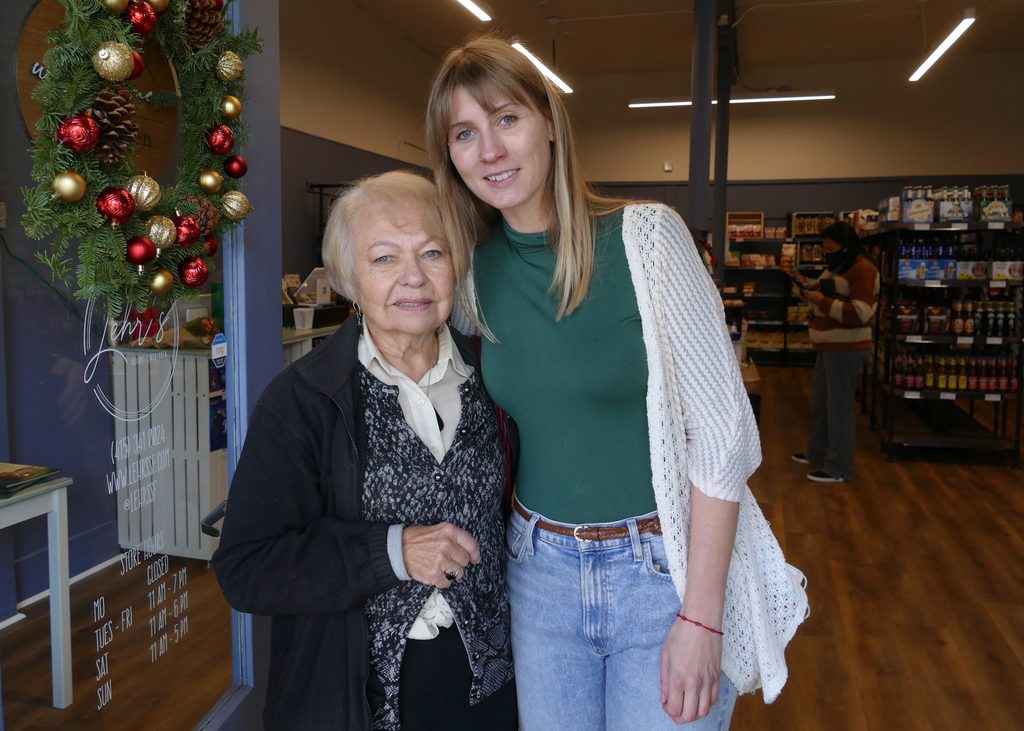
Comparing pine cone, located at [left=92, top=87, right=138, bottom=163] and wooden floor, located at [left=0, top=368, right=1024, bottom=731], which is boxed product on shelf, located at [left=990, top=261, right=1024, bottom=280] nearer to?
wooden floor, located at [left=0, top=368, right=1024, bottom=731]

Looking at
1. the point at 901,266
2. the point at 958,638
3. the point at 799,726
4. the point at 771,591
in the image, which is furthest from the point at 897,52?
the point at 771,591

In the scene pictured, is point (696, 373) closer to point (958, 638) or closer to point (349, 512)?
point (349, 512)

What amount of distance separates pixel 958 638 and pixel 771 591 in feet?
8.22

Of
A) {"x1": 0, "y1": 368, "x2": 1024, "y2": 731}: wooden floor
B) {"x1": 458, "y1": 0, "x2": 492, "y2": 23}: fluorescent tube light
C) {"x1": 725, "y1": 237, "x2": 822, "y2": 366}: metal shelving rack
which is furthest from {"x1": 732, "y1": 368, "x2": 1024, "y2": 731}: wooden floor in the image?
{"x1": 725, "y1": 237, "x2": 822, "y2": 366}: metal shelving rack

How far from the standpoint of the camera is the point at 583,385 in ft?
4.12

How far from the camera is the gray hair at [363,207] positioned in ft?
4.73

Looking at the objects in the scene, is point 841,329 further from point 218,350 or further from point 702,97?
point 218,350

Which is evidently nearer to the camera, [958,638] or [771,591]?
[771,591]

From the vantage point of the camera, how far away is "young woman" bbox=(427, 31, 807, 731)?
123 centimetres

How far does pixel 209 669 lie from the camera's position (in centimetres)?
185

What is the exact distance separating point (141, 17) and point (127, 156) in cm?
22

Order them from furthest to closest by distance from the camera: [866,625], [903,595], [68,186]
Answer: [903,595] → [866,625] → [68,186]

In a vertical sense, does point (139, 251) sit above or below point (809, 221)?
below

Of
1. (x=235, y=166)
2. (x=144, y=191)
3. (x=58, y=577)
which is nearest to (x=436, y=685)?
(x=58, y=577)
